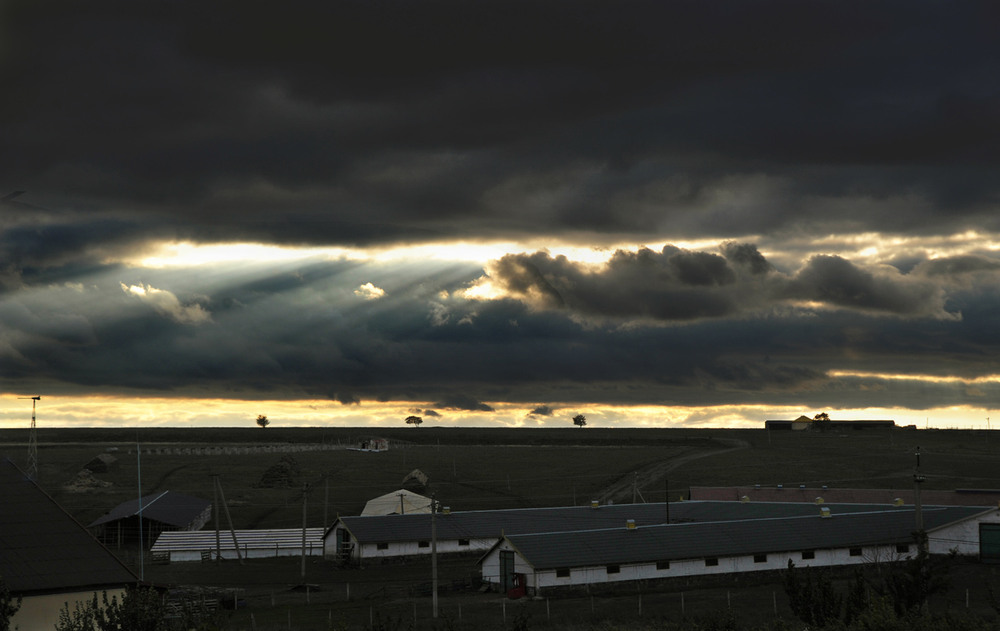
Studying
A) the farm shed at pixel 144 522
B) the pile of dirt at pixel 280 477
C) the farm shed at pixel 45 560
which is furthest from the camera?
the pile of dirt at pixel 280 477

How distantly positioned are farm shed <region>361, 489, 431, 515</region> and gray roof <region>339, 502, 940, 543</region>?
15973mm

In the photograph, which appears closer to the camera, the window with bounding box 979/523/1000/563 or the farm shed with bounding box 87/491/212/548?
the window with bounding box 979/523/1000/563

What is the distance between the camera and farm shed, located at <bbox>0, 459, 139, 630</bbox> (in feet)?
136

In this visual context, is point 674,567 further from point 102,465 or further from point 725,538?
point 102,465

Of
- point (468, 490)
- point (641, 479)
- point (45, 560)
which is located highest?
point (641, 479)

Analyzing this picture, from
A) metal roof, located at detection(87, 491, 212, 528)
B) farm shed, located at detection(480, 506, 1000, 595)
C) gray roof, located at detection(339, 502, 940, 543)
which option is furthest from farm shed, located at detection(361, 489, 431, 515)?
farm shed, located at detection(480, 506, 1000, 595)

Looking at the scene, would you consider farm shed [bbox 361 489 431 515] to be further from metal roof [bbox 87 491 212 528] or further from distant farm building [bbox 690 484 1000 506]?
distant farm building [bbox 690 484 1000 506]

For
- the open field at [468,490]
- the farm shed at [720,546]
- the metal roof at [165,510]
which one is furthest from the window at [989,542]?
the metal roof at [165,510]

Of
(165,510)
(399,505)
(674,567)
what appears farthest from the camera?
(399,505)

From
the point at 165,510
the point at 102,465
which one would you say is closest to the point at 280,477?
the point at 102,465

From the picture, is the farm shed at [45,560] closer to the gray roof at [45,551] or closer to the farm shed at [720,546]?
the gray roof at [45,551]

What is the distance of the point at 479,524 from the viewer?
9606cm

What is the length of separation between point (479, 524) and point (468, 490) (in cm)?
4955

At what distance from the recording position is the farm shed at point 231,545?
311 ft
